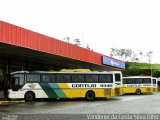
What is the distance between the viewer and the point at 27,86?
27.1m

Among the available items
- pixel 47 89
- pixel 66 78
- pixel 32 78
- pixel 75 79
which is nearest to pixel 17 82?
pixel 32 78

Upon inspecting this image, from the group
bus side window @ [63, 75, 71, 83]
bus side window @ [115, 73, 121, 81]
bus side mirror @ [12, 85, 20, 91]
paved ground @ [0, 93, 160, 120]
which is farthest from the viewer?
bus side window @ [115, 73, 121, 81]

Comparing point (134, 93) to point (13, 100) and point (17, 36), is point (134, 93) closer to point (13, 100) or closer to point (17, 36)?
point (13, 100)

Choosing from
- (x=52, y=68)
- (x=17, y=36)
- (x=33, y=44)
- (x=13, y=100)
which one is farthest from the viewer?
(x=52, y=68)

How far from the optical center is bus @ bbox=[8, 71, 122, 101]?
88.7 ft

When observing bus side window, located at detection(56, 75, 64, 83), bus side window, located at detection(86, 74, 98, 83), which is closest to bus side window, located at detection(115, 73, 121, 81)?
bus side window, located at detection(86, 74, 98, 83)

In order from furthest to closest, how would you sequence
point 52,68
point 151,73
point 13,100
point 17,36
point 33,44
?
point 151,73, point 52,68, point 13,100, point 33,44, point 17,36

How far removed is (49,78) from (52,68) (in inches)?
520

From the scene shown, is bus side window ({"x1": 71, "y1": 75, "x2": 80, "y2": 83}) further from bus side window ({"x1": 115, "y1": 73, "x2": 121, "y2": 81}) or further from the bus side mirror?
bus side window ({"x1": 115, "y1": 73, "x2": 121, "y2": 81})

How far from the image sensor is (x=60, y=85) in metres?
27.7

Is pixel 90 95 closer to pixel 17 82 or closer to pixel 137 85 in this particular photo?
pixel 17 82

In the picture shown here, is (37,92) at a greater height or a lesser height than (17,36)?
lesser

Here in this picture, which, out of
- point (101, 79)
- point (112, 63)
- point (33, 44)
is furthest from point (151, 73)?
point (33, 44)

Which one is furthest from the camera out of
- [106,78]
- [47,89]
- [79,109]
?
[106,78]
